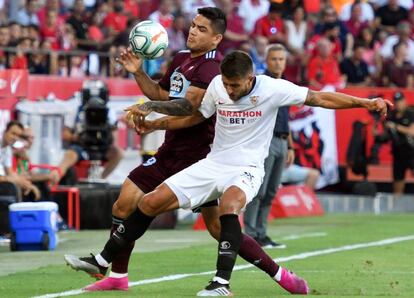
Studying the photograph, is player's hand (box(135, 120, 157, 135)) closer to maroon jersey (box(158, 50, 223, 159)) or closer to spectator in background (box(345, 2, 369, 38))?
maroon jersey (box(158, 50, 223, 159))

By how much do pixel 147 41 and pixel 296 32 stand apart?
15837mm

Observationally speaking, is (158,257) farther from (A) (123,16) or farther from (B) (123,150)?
(A) (123,16)

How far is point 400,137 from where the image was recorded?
23.5m

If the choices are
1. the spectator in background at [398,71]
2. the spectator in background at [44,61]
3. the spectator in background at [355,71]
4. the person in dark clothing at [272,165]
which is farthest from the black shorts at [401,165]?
the person in dark clothing at [272,165]

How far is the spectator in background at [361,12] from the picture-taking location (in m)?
28.3

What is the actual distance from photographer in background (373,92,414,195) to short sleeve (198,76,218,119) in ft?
44.1

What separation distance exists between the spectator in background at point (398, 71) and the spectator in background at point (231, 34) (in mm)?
2763

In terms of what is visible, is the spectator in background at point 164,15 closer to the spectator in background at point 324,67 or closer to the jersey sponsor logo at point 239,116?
the spectator in background at point 324,67

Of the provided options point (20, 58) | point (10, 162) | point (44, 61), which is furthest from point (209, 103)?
point (44, 61)

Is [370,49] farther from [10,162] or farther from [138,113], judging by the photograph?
[138,113]

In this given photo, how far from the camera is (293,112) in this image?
2345 centimetres

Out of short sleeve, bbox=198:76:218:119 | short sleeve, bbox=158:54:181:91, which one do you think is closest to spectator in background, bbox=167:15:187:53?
short sleeve, bbox=158:54:181:91

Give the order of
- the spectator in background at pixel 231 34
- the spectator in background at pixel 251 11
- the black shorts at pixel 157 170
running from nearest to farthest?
the black shorts at pixel 157 170 → the spectator in background at pixel 231 34 → the spectator in background at pixel 251 11

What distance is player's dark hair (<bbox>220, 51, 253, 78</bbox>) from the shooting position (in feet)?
32.1
